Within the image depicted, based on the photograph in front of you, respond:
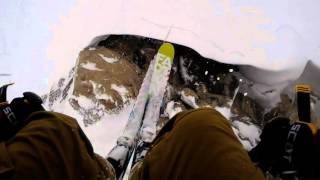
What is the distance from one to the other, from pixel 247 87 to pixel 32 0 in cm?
138

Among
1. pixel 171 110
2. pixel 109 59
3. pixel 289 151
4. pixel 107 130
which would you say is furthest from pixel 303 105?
pixel 109 59

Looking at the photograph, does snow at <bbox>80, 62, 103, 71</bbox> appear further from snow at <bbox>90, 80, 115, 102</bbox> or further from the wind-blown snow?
the wind-blown snow

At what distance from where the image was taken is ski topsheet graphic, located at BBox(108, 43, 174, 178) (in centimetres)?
125

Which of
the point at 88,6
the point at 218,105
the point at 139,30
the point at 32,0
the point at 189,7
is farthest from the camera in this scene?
the point at 32,0

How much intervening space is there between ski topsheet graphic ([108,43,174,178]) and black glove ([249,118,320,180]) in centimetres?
51

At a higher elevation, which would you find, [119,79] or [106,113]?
[119,79]

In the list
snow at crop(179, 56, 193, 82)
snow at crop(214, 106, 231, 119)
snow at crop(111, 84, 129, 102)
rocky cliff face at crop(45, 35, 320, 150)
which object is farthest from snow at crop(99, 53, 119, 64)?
snow at crop(214, 106, 231, 119)

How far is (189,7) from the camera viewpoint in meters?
1.79

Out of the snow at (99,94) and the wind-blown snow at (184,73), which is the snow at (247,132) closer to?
the wind-blown snow at (184,73)

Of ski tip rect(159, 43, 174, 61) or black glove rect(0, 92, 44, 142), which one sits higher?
ski tip rect(159, 43, 174, 61)

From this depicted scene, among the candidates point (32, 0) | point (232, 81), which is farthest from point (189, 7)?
point (32, 0)

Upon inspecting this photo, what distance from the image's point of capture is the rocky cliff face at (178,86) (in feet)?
4.96

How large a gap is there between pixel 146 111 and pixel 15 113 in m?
0.67

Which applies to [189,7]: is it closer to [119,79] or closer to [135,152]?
[119,79]
